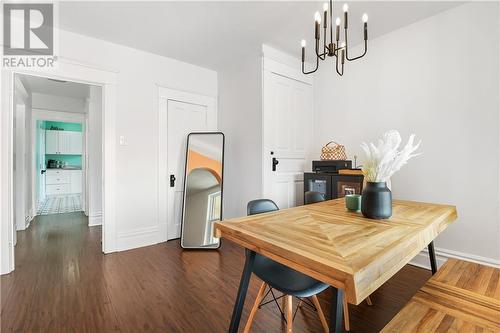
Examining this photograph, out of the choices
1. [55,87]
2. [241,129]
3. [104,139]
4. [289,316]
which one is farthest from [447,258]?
[55,87]

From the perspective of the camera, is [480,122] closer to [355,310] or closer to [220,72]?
[355,310]

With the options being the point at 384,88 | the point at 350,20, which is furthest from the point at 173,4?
the point at 384,88

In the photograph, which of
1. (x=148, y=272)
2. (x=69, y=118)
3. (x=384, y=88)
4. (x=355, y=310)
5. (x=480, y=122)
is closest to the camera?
(x=355, y=310)

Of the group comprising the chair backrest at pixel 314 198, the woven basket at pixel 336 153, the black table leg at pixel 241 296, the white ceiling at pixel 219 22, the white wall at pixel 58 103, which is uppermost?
the white ceiling at pixel 219 22

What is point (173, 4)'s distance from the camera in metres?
2.33

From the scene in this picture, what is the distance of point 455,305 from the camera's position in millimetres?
1119

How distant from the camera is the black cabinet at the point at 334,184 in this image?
2.72m

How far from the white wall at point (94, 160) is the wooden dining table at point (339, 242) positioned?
14.0 feet

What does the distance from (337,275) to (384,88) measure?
2.93 meters

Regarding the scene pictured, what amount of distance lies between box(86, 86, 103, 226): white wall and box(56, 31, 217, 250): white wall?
5.67 ft

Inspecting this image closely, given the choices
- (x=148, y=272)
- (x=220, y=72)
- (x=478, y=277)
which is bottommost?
(x=148, y=272)

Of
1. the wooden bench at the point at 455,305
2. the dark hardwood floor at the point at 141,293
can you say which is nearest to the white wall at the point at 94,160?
the dark hardwood floor at the point at 141,293

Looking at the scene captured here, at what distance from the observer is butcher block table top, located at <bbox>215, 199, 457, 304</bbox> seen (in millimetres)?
782

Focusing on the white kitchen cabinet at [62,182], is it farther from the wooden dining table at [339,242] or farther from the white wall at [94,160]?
the wooden dining table at [339,242]
